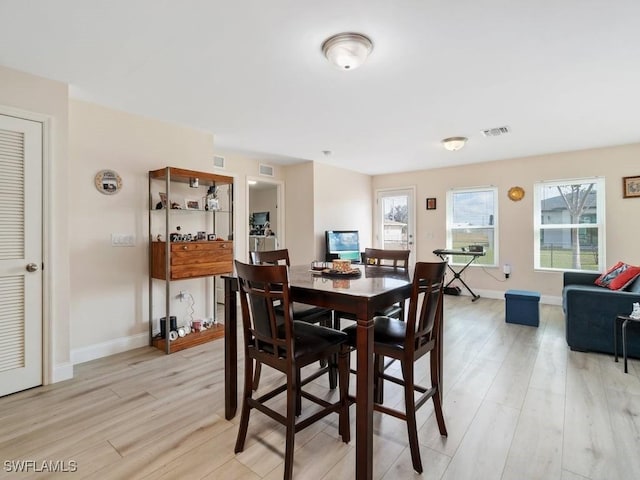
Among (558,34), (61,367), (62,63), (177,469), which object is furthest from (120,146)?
(558,34)

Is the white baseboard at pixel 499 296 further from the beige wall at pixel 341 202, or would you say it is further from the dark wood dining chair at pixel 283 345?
the dark wood dining chair at pixel 283 345

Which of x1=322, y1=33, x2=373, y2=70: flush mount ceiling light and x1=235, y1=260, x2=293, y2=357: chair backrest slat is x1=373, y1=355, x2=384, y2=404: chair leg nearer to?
x1=235, y1=260, x2=293, y2=357: chair backrest slat

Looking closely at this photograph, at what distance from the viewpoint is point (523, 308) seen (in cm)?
397

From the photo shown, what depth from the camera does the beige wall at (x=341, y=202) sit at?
18.2 ft

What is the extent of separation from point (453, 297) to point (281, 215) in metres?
3.46

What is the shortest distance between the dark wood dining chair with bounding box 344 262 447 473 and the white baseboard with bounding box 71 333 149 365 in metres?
2.54

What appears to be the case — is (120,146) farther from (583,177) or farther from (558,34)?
(583,177)

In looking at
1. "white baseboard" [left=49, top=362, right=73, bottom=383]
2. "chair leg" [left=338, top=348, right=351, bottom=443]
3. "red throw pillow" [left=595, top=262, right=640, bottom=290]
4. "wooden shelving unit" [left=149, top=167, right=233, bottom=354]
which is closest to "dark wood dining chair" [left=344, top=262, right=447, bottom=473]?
"chair leg" [left=338, top=348, right=351, bottom=443]

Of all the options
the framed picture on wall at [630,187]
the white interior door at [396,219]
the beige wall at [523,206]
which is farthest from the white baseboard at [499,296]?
the framed picture on wall at [630,187]

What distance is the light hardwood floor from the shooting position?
1.61 meters

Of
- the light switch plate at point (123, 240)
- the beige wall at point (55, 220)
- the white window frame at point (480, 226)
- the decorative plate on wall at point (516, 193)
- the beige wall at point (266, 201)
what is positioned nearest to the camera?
the beige wall at point (55, 220)

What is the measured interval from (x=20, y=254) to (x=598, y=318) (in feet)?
16.5

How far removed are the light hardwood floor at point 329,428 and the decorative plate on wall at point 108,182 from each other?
165 centimetres

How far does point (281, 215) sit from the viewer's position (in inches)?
229
